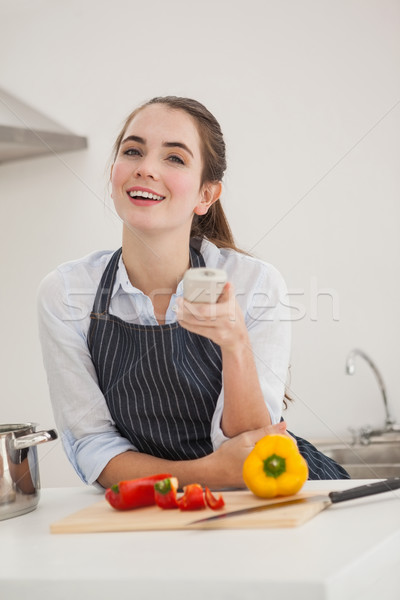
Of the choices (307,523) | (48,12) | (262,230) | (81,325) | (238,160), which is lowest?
(307,523)

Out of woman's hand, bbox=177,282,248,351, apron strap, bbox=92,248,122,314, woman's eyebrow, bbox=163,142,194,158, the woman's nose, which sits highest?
woman's eyebrow, bbox=163,142,194,158

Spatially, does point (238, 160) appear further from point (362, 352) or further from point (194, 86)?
point (362, 352)

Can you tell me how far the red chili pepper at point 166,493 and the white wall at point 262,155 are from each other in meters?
1.68

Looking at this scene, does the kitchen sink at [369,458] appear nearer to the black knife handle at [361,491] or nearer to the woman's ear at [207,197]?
the woman's ear at [207,197]

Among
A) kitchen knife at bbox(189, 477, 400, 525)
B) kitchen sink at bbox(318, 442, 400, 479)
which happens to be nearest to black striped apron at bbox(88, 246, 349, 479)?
kitchen knife at bbox(189, 477, 400, 525)

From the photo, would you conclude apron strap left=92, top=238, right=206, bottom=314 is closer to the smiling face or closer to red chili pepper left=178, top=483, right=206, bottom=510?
the smiling face

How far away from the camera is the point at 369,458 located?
2.19m

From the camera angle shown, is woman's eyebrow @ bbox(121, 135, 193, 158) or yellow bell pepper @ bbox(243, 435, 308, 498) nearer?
yellow bell pepper @ bbox(243, 435, 308, 498)

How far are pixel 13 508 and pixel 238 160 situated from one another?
2.06 m

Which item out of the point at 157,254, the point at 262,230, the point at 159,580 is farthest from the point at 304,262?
the point at 159,580

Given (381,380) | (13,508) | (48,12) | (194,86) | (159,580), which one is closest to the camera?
(159,580)

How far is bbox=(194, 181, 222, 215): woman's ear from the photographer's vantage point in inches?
50.8

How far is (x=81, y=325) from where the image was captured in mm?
1177

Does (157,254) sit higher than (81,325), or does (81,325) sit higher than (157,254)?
(157,254)
